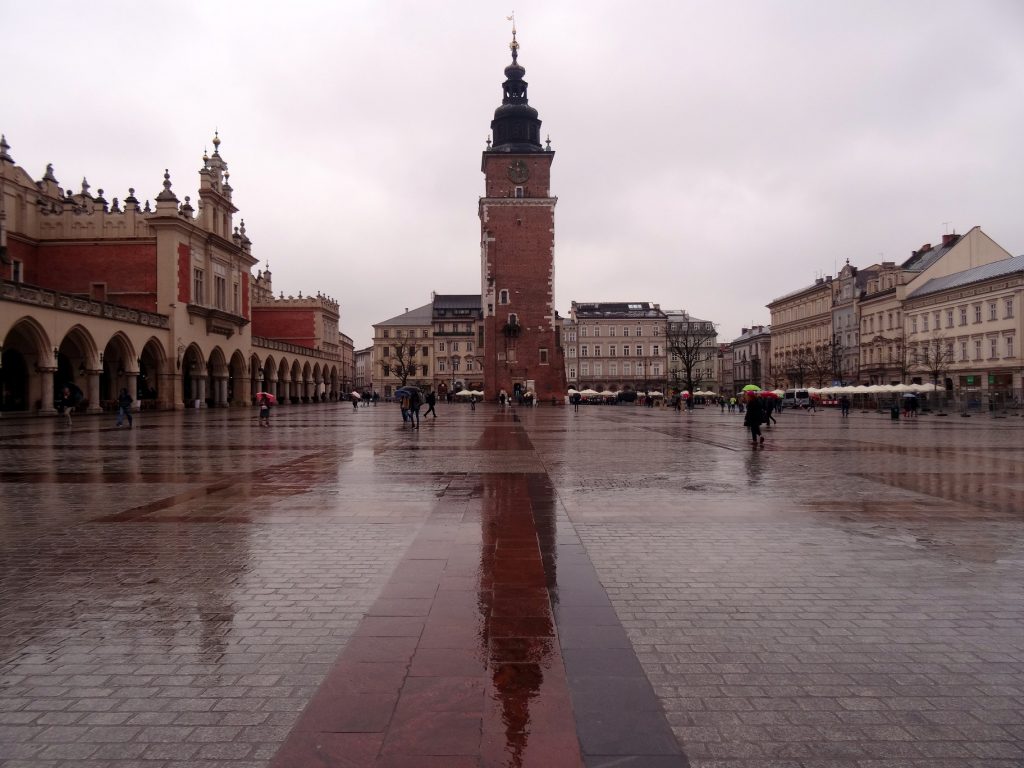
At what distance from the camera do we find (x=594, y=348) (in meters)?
107

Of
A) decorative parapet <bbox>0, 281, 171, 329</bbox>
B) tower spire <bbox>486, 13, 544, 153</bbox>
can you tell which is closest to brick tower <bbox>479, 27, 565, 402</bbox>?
tower spire <bbox>486, 13, 544, 153</bbox>

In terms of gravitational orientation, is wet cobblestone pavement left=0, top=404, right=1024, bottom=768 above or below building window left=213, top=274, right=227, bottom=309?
below

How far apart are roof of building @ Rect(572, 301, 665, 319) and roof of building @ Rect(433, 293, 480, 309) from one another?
51.3ft

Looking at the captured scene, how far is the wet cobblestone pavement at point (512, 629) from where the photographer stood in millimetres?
2980

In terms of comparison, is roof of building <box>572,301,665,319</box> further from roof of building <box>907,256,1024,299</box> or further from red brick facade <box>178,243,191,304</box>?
red brick facade <box>178,243,191,304</box>

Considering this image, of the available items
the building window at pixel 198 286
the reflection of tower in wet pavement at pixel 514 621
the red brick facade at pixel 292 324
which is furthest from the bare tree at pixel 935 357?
the reflection of tower in wet pavement at pixel 514 621

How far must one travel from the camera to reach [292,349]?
68750 millimetres

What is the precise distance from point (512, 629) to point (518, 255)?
6402 cm

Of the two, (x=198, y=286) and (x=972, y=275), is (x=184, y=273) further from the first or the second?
(x=972, y=275)

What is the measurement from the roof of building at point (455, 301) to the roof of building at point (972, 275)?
62559 millimetres

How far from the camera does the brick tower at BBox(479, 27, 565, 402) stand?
66.6m

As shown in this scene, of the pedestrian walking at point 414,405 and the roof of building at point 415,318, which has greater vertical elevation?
the roof of building at point 415,318

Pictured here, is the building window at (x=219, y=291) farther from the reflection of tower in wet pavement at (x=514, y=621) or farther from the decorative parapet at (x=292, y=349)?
the reflection of tower in wet pavement at (x=514, y=621)

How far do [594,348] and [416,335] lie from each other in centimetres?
2697
